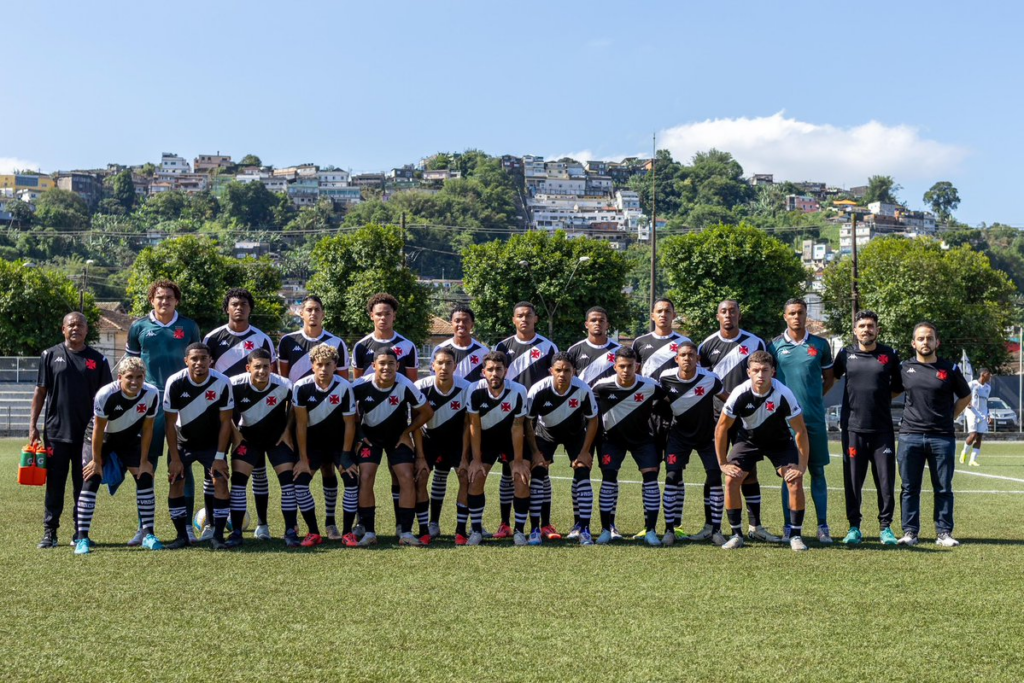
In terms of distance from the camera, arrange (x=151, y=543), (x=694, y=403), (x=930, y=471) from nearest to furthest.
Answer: (x=151, y=543) → (x=930, y=471) → (x=694, y=403)

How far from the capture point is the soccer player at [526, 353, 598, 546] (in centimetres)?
922

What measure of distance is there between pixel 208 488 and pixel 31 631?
3.02m

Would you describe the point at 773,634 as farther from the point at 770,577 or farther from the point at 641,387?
the point at 641,387

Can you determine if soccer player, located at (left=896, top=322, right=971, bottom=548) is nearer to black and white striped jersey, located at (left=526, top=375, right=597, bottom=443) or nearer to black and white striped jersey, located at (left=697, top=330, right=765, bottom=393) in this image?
black and white striped jersey, located at (left=697, top=330, right=765, bottom=393)

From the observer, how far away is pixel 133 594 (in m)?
6.96

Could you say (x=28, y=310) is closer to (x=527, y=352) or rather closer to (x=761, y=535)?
(x=527, y=352)

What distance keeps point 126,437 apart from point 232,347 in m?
1.28

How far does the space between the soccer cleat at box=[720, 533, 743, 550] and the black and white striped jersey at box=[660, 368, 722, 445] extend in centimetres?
93

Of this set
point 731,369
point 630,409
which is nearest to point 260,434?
point 630,409

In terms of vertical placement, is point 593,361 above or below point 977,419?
above

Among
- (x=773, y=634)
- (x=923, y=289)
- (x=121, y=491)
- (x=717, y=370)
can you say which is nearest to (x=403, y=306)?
(x=923, y=289)

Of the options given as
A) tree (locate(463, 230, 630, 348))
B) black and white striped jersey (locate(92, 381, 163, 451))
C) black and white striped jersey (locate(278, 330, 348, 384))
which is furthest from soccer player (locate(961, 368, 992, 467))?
tree (locate(463, 230, 630, 348))

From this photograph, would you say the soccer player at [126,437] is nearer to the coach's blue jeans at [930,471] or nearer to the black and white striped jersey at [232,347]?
the black and white striped jersey at [232,347]

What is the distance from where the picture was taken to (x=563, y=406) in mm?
9391
